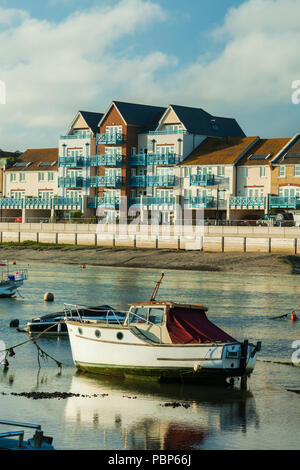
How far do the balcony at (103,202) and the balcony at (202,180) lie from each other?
11.2 m

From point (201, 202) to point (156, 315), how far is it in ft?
239

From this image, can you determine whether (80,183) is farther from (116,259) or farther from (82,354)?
(82,354)

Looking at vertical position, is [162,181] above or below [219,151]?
below

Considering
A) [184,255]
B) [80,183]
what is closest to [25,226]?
[80,183]

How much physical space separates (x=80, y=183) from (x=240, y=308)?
6687cm

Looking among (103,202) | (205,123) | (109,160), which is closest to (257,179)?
(205,123)

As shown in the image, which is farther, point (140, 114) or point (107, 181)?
point (140, 114)

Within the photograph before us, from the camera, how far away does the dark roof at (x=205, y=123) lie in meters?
108

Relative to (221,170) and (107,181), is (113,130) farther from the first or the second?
(221,170)

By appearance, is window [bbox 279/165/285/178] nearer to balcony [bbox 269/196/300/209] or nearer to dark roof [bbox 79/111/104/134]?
balcony [bbox 269/196/300/209]

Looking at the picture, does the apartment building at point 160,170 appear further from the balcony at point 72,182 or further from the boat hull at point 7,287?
the boat hull at point 7,287

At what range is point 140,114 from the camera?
112 meters

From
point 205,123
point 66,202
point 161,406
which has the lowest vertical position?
point 161,406

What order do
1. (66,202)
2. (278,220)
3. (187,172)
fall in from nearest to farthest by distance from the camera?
(278,220) < (187,172) < (66,202)
